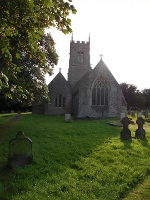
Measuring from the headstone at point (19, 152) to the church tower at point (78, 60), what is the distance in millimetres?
28939

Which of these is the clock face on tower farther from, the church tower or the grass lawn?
the grass lawn

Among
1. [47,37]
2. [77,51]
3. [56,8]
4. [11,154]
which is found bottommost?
[11,154]

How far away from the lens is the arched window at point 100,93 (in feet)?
83.6

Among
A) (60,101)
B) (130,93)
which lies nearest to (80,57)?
(60,101)

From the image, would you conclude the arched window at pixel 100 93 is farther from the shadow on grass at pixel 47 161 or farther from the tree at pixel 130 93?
the tree at pixel 130 93

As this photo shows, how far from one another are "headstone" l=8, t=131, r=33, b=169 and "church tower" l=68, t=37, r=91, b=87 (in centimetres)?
2894

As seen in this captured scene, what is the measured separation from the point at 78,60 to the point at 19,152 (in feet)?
102

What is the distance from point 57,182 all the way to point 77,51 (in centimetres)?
3306

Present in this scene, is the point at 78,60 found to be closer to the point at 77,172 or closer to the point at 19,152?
the point at 19,152

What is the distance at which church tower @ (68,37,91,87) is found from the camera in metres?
36.1

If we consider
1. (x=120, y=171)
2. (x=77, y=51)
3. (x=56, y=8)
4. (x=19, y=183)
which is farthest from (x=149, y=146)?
(x=77, y=51)

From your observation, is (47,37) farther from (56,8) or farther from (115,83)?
(56,8)

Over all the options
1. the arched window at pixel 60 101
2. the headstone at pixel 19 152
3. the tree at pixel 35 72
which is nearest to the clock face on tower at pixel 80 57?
the arched window at pixel 60 101

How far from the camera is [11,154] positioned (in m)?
6.82
